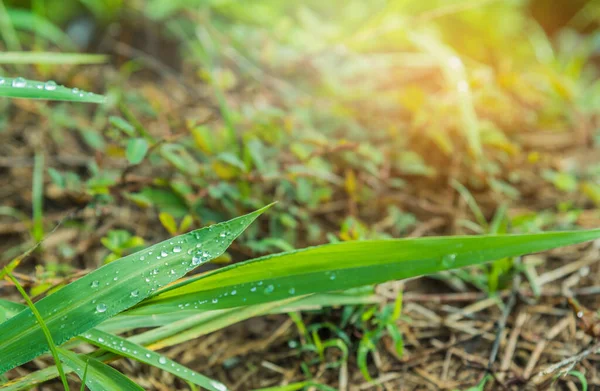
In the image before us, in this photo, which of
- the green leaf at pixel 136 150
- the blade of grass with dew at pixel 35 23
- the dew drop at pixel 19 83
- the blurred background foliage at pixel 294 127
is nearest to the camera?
the dew drop at pixel 19 83

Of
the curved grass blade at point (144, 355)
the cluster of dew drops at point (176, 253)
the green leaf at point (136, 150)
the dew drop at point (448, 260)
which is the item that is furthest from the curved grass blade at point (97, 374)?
the dew drop at point (448, 260)

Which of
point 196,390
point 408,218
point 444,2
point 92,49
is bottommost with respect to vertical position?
point 196,390

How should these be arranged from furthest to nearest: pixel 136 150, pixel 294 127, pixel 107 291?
pixel 294 127 → pixel 136 150 → pixel 107 291

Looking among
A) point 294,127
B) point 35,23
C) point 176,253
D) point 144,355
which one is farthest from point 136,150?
point 35,23

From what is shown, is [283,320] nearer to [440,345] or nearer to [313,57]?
[440,345]

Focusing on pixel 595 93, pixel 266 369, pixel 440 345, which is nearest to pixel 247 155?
pixel 266 369

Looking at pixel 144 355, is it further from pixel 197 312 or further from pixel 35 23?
pixel 35 23

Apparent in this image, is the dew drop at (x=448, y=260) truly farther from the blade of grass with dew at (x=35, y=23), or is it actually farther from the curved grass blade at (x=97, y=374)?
the blade of grass with dew at (x=35, y=23)
